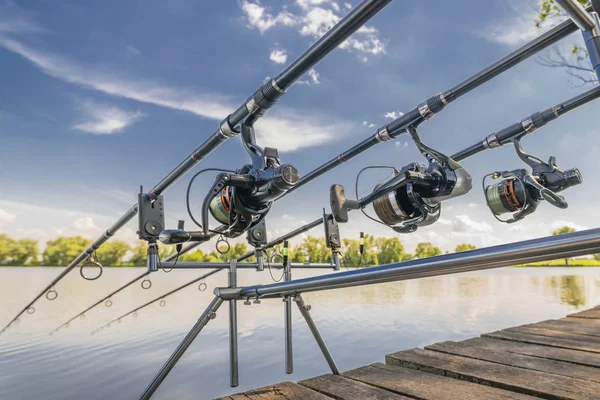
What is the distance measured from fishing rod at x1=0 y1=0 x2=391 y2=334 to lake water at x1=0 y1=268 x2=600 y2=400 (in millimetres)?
917

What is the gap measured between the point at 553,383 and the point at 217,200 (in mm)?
1193

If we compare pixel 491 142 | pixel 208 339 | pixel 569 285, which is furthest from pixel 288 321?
pixel 569 285

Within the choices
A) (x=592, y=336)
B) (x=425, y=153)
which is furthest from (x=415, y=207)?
(x=592, y=336)

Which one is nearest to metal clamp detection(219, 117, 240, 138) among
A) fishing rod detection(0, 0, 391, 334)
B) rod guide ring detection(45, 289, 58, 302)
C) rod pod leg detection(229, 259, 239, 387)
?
fishing rod detection(0, 0, 391, 334)

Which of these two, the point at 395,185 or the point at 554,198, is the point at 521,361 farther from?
the point at 395,185

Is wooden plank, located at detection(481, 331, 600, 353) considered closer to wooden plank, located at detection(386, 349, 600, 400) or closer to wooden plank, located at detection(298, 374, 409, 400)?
wooden plank, located at detection(386, 349, 600, 400)

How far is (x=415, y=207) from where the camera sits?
4.21 ft

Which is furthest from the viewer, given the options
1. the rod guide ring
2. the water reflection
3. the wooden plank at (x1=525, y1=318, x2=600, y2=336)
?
the water reflection

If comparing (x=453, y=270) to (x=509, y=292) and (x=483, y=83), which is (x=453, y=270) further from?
(x=509, y=292)

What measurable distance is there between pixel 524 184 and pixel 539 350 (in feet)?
2.31

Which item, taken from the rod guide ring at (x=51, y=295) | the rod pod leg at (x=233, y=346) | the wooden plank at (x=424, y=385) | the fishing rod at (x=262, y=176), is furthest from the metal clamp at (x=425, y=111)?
the rod guide ring at (x=51, y=295)

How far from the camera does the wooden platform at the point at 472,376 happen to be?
3.52 feet

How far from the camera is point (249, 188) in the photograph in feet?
3.97

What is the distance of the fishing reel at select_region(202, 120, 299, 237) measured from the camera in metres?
1.14
